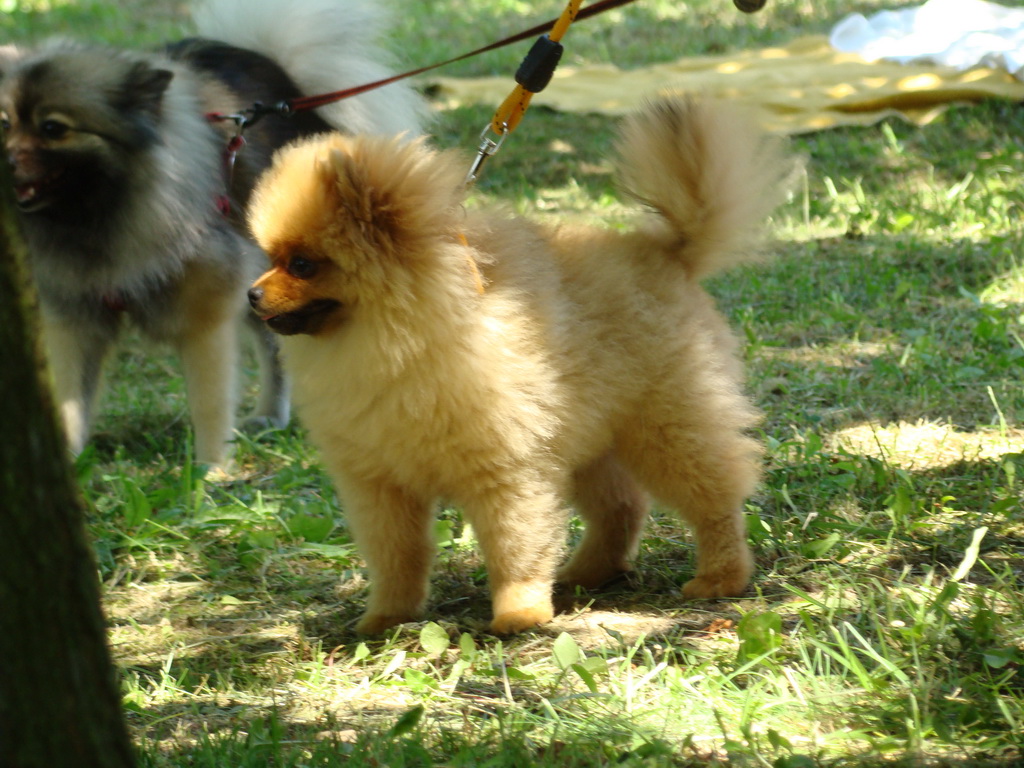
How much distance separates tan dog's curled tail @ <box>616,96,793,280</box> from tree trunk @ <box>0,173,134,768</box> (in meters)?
1.74

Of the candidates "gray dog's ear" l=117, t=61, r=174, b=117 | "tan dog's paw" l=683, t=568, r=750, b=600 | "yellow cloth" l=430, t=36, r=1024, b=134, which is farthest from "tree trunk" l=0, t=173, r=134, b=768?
"yellow cloth" l=430, t=36, r=1024, b=134

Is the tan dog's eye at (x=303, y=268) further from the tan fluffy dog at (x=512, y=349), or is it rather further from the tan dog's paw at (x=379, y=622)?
the tan dog's paw at (x=379, y=622)

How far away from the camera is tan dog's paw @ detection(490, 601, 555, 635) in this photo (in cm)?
263

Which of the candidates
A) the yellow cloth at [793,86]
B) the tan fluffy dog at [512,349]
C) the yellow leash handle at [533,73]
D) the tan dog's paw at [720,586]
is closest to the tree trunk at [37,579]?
the tan fluffy dog at [512,349]

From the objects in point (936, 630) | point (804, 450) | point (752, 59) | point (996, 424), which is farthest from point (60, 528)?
point (752, 59)

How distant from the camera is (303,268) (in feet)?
8.34

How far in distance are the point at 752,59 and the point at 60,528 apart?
25.9 feet

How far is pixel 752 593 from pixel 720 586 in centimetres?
9

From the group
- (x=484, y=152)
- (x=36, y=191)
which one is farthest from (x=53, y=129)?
(x=484, y=152)

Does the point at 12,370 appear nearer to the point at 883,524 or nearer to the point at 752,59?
the point at 883,524

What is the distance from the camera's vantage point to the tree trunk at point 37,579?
1399 millimetres

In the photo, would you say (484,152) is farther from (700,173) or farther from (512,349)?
(512,349)

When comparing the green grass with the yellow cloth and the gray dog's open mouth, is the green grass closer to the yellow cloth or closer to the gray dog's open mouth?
the gray dog's open mouth

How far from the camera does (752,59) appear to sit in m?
8.48
